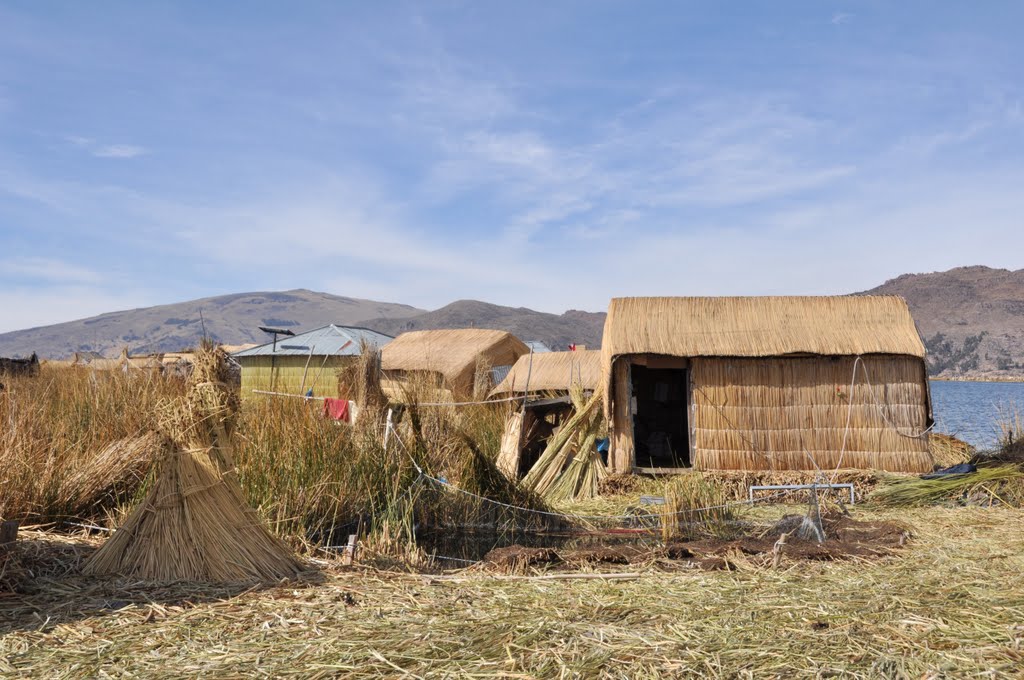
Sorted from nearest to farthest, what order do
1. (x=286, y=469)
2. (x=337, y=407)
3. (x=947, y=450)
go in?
(x=286, y=469), (x=337, y=407), (x=947, y=450)

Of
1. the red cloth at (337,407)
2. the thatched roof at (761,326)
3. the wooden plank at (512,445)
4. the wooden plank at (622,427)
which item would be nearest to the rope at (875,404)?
the thatched roof at (761,326)

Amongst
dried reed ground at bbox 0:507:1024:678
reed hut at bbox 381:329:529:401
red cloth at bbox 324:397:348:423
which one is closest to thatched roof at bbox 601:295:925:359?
red cloth at bbox 324:397:348:423

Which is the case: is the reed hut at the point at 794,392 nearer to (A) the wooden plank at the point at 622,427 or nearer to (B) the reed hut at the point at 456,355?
(A) the wooden plank at the point at 622,427

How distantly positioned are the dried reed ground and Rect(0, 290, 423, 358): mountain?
115m

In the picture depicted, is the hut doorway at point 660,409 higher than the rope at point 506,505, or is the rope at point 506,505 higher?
the hut doorway at point 660,409

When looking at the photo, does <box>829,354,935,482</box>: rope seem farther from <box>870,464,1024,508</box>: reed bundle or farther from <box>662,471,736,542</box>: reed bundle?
<box>662,471,736,542</box>: reed bundle

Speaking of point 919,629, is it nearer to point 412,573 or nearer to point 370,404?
point 412,573

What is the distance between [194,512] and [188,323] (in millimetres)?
147305

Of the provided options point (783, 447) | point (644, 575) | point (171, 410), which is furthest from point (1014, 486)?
point (171, 410)

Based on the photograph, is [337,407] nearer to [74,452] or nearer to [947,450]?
[74,452]

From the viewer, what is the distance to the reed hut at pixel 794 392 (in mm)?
9812

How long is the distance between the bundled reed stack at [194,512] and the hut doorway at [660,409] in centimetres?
920

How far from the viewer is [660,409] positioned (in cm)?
1370

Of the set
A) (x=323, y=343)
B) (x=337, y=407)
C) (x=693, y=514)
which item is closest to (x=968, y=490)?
(x=693, y=514)
